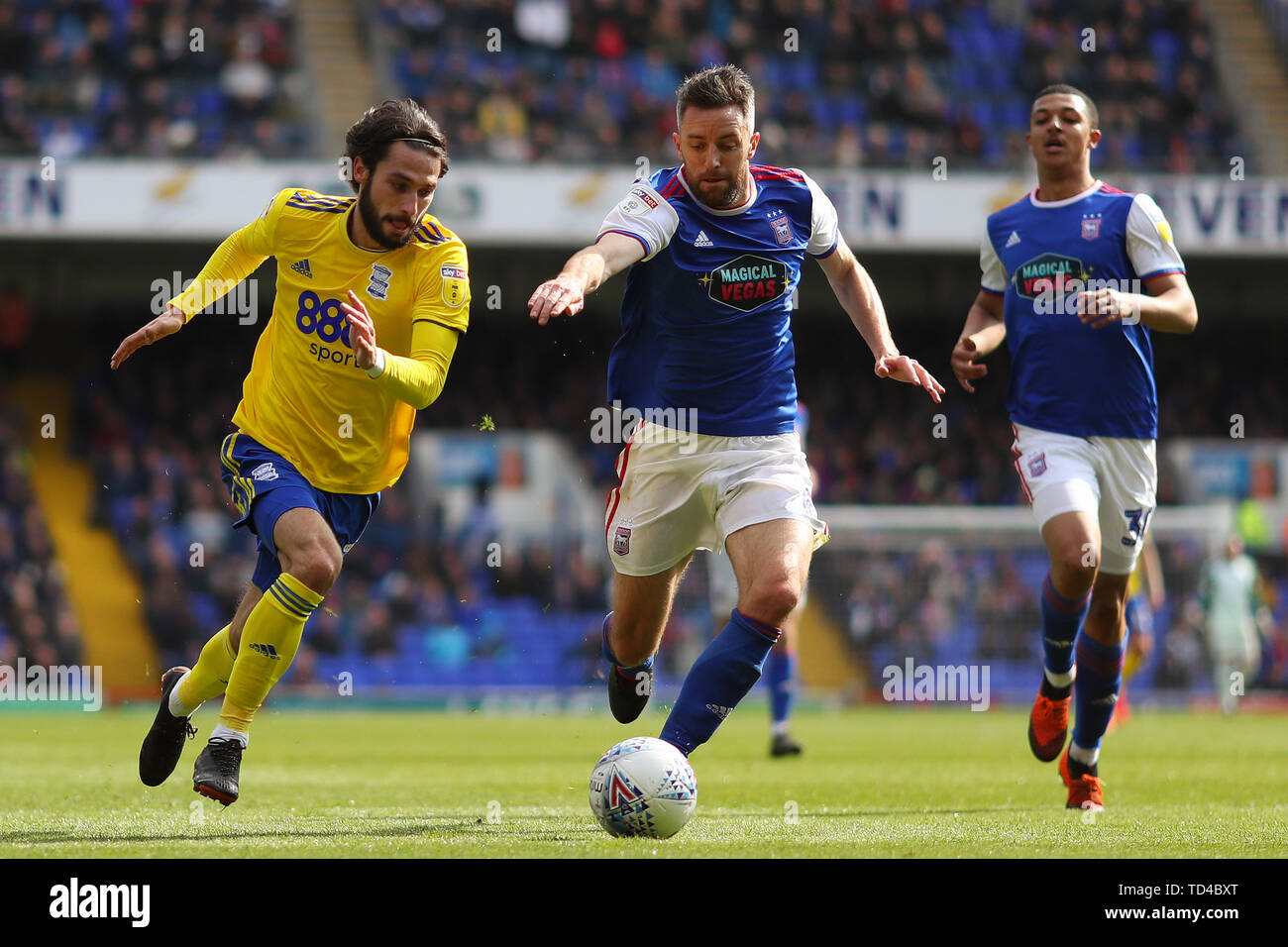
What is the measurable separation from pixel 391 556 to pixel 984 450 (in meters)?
8.73

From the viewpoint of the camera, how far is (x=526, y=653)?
18.7 metres

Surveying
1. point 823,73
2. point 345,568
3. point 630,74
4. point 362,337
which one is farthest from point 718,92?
point 823,73

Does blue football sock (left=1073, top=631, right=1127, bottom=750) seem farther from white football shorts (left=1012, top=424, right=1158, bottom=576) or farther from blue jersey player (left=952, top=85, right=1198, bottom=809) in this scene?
white football shorts (left=1012, top=424, right=1158, bottom=576)

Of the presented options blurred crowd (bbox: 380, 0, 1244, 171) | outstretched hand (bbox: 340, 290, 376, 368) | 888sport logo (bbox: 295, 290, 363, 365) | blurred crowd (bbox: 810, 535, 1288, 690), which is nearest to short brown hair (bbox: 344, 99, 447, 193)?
888sport logo (bbox: 295, 290, 363, 365)

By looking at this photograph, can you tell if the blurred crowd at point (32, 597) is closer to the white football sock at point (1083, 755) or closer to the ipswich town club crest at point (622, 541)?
the ipswich town club crest at point (622, 541)

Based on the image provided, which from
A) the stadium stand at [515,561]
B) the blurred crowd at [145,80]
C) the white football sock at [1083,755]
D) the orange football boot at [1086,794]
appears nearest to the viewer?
the orange football boot at [1086,794]

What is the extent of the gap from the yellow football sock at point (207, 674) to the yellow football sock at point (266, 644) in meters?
0.44

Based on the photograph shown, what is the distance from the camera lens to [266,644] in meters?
6.18

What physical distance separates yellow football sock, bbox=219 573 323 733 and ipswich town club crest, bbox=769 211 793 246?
2148 mm

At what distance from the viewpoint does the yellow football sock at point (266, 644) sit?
6.12 meters

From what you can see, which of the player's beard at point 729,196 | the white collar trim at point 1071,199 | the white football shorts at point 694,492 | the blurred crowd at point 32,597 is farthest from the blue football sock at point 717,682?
the blurred crowd at point 32,597

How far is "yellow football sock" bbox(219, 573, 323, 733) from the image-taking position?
6121 millimetres

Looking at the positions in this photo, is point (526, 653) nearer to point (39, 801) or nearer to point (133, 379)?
point (133, 379)
